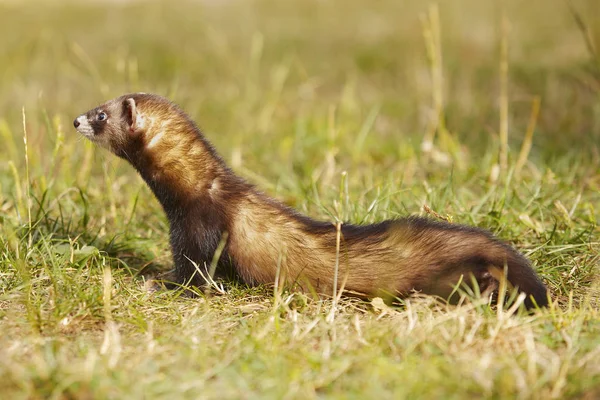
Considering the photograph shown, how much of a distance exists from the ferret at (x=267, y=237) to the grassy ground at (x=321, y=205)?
0.14m

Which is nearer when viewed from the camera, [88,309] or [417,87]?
[88,309]

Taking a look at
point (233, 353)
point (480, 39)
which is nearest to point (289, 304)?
point (233, 353)

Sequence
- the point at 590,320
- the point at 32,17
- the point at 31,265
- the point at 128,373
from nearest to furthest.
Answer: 1. the point at 128,373
2. the point at 590,320
3. the point at 31,265
4. the point at 32,17

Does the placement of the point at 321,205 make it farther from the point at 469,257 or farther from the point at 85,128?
the point at 85,128

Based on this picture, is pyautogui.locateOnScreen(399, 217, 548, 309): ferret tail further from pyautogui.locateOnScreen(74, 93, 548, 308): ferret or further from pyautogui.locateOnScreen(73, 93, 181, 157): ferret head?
pyautogui.locateOnScreen(73, 93, 181, 157): ferret head

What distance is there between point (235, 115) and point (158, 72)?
8.60 feet

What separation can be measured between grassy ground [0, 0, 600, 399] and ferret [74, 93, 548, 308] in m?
0.14

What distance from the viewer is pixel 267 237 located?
394cm

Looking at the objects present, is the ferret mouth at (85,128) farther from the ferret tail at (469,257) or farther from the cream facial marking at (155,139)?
the ferret tail at (469,257)

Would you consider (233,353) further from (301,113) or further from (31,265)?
(301,113)

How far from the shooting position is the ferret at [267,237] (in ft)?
11.7

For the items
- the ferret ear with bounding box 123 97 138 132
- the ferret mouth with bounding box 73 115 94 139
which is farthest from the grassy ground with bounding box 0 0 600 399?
the ferret ear with bounding box 123 97 138 132

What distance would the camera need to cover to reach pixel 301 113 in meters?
7.99

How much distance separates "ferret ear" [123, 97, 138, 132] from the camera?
4.13 meters
